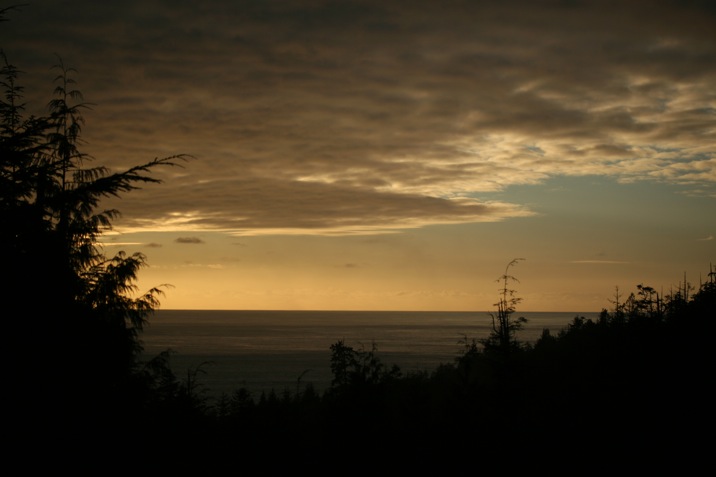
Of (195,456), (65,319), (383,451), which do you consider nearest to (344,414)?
(383,451)

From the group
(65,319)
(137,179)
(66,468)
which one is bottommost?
(66,468)

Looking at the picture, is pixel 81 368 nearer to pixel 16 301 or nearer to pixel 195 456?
pixel 16 301

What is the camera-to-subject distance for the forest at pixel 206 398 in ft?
21.0

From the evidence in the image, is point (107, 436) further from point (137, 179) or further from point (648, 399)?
point (648, 399)

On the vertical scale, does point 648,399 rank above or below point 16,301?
below

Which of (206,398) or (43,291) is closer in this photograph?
(43,291)

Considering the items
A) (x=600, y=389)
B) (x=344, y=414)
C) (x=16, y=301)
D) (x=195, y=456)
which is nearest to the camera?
(x=16, y=301)

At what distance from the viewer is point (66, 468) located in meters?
6.46

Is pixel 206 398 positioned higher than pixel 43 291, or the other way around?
pixel 43 291

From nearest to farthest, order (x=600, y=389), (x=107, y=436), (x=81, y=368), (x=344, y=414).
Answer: (x=81, y=368)
(x=107, y=436)
(x=344, y=414)
(x=600, y=389)

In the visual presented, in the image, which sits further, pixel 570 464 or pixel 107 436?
pixel 570 464

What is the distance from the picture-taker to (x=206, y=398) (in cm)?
1691

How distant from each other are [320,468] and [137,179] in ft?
42.4

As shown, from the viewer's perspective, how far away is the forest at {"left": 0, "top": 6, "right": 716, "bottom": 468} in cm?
641
